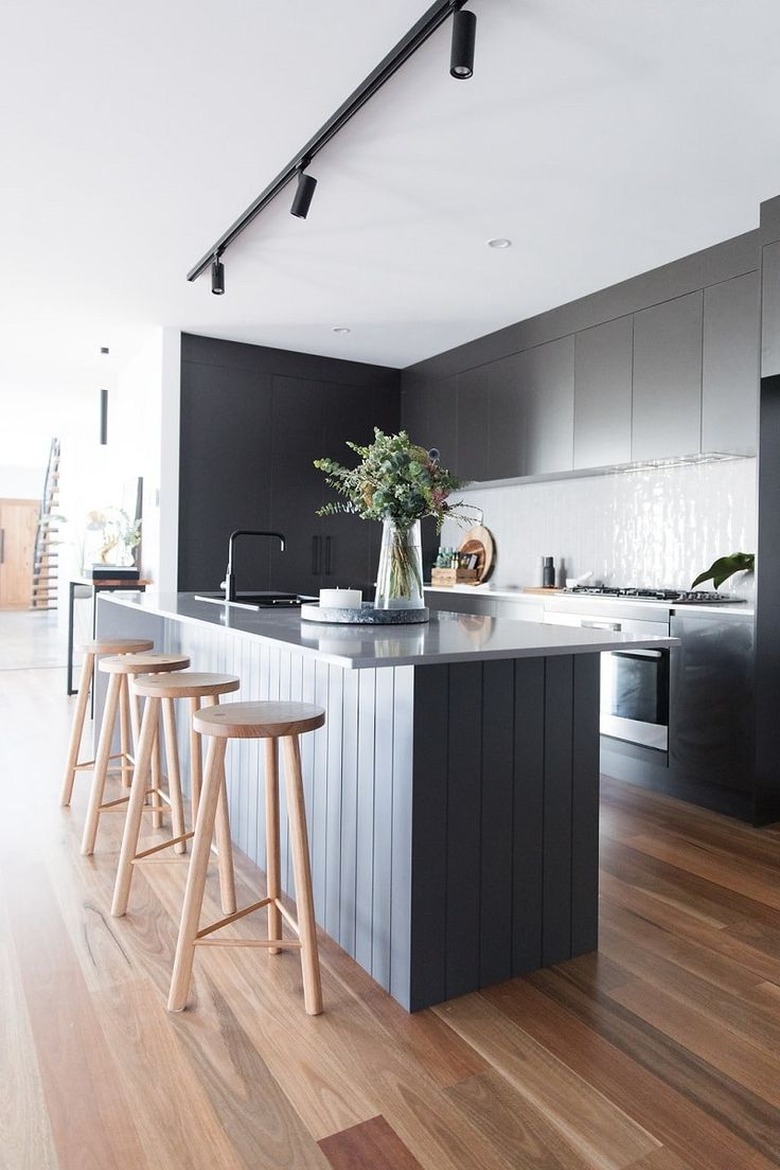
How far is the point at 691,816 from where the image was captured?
3.30 meters

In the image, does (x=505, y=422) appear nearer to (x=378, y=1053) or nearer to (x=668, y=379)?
(x=668, y=379)

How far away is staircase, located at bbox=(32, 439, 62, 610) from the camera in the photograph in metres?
11.2

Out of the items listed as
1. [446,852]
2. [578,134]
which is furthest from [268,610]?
[578,134]

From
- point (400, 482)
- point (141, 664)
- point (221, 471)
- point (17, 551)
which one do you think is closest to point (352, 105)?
point (400, 482)

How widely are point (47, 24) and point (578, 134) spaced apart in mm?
1657

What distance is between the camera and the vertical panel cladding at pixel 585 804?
2113 millimetres

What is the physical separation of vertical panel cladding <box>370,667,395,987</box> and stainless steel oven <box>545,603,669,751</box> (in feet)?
5.80

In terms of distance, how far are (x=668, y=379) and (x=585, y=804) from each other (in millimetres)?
2410

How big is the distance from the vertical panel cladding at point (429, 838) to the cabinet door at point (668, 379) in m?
2.40

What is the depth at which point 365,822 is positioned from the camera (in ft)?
6.76

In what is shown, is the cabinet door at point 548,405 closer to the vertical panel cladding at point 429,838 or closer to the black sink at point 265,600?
the black sink at point 265,600

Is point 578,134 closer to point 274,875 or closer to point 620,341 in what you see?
point 620,341

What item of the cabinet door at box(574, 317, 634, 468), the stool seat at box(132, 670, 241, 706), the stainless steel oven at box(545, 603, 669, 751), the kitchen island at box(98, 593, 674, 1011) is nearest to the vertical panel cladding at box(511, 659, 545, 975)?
the kitchen island at box(98, 593, 674, 1011)

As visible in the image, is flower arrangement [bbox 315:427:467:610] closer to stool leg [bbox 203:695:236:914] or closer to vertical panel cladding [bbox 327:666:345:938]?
vertical panel cladding [bbox 327:666:345:938]
